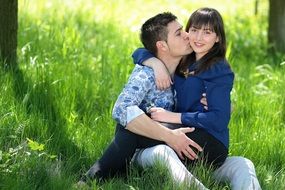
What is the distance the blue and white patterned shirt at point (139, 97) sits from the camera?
405 cm

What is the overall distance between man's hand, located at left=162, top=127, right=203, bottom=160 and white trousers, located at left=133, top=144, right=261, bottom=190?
0.15ft

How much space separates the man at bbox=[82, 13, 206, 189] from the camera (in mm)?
4020

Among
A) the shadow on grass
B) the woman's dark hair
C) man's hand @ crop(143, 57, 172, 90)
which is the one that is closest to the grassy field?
the shadow on grass

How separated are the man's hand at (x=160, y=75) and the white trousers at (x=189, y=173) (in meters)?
0.37

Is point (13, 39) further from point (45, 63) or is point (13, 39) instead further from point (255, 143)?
point (255, 143)

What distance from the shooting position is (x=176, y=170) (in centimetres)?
384

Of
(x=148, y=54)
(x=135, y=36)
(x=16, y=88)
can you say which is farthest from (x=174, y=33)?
(x=135, y=36)

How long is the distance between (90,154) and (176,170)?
76 cm

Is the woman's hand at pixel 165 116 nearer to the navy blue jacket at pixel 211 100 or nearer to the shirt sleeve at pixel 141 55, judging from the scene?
the navy blue jacket at pixel 211 100

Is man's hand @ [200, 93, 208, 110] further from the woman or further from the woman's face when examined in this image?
the woman's face

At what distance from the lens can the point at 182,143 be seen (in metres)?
4.01

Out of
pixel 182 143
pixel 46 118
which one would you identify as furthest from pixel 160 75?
pixel 46 118

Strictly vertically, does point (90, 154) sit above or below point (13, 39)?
below

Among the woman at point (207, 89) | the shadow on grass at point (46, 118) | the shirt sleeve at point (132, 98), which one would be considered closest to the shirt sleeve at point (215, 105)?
the woman at point (207, 89)
